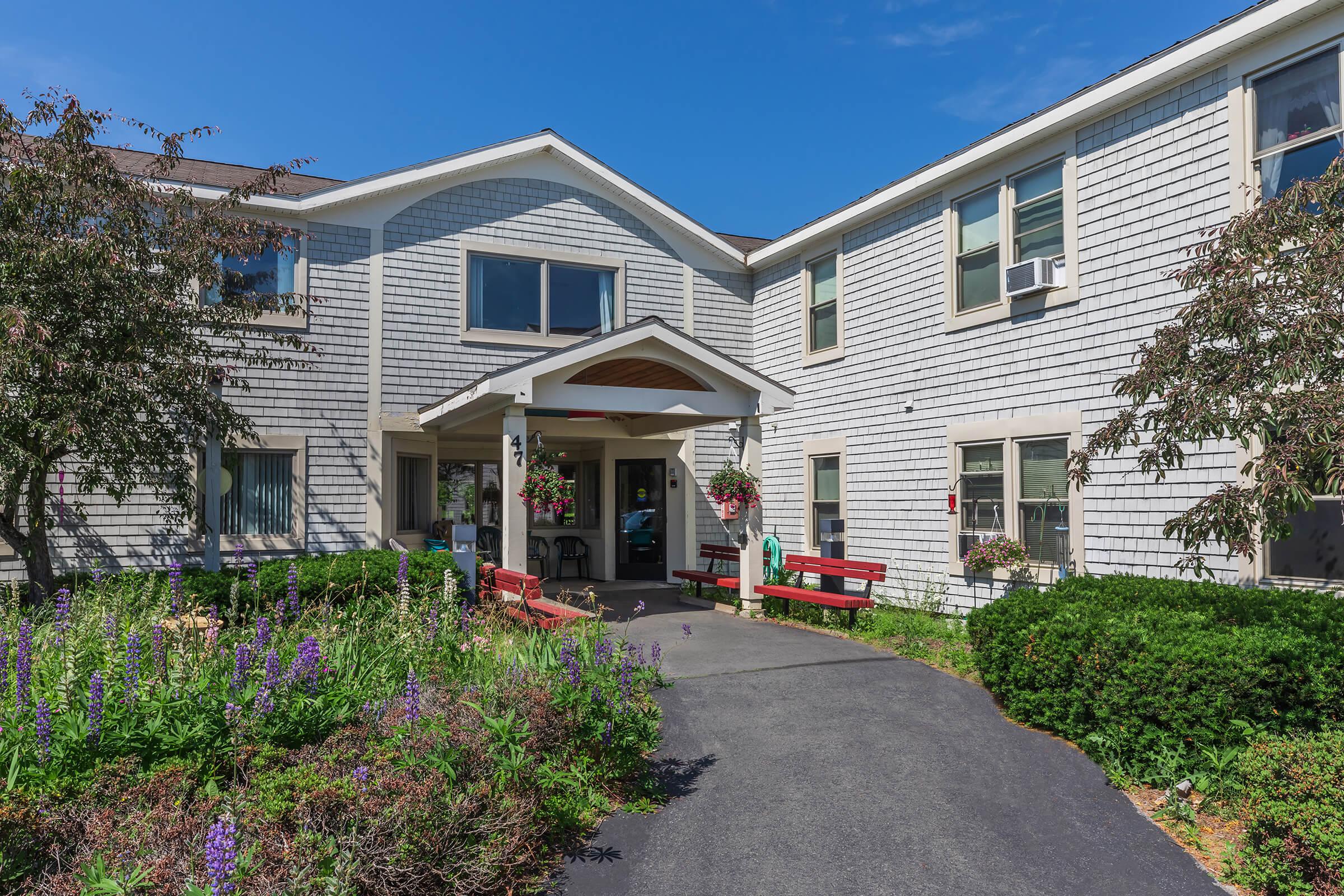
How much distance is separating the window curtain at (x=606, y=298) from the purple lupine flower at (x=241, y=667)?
944 cm

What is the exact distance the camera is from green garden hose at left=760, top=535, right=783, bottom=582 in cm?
1248

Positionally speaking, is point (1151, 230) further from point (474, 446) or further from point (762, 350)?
point (474, 446)

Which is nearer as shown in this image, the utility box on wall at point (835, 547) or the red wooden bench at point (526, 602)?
the red wooden bench at point (526, 602)

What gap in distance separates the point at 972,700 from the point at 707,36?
13.5 meters

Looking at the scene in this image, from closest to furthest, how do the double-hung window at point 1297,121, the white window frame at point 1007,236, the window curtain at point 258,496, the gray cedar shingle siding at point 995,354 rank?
the double-hung window at point 1297,121 → the gray cedar shingle siding at point 995,354 → the white window frame at point 1007,236 → the window curtain at point 258,496

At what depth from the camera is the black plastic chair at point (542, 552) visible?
15.0m

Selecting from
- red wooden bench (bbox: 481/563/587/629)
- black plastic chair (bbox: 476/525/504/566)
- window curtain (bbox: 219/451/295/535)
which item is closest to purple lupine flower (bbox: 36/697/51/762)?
red wooden bench (bbox: 481/563/587/629)

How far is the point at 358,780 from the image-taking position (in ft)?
12.3

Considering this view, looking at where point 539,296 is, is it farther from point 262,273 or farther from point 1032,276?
point 1032,276

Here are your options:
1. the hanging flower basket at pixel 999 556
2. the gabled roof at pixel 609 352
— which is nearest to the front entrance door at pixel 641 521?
the gabled roof at pixel 609 352

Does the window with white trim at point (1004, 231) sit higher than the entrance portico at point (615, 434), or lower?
higher

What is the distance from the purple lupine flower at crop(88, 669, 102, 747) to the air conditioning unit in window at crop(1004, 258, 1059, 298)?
29.8ft

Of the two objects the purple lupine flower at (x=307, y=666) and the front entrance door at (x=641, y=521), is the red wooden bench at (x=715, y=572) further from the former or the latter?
the purple lupine flower at (x=307, y=666)

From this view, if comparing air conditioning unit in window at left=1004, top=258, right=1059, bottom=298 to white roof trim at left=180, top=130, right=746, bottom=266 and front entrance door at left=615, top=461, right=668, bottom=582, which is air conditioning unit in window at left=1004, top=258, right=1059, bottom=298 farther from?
front entrance door at left=615, top=461, right=668, bottom=582
